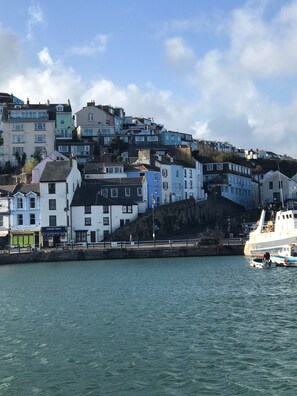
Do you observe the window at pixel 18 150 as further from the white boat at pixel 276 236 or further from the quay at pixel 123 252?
the white boat at pixel 276 236

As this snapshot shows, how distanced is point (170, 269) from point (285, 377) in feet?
124

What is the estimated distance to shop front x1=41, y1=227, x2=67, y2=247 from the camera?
81.1 metres

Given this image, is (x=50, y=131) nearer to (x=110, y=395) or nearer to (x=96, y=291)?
(x=96, y=291)

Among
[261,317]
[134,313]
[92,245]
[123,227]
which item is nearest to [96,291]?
[134,313]

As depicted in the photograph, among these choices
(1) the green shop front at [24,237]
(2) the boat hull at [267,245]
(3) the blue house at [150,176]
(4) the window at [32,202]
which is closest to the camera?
(2) the boat hull at [267,245]

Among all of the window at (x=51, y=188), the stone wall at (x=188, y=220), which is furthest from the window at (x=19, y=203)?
the stone wall at (x=188, y=220)

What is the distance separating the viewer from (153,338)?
24.1m

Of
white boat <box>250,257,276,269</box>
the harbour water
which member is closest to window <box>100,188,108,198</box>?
white boat <box>250,257,276,269</box>

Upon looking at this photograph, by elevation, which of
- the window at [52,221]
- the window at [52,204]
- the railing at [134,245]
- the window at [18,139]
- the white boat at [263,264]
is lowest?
the white boat at [263,264]

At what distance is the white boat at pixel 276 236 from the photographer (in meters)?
61.9

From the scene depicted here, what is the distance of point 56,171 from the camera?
274 feet

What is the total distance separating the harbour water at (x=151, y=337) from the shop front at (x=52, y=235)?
34.3 meters

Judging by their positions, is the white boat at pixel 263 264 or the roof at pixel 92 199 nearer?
the white boat at pixel 263 264

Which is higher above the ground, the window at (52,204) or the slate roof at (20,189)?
the slate roof at (20,189)
